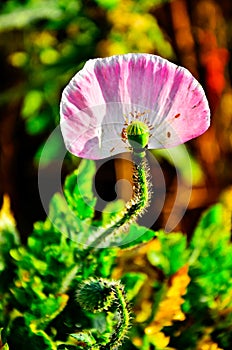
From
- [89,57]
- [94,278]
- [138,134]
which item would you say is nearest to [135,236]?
[94,278]

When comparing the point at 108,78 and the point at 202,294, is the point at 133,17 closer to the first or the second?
the point at 202,294

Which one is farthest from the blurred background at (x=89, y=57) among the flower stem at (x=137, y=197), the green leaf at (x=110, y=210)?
the flower stem at (x=137, y=197)

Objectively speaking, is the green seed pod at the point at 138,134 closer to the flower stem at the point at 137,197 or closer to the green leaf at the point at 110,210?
the flower stem at the point at 137,197

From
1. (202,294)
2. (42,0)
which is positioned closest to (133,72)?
(202,294)

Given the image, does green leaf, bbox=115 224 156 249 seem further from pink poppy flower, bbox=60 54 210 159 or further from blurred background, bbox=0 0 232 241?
blurred background, bbox=0 0 232 241

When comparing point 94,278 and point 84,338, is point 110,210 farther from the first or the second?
point 84,338

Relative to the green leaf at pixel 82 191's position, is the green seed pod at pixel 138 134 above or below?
below

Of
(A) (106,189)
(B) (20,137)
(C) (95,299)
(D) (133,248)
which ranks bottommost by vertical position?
(C) (95,299)
